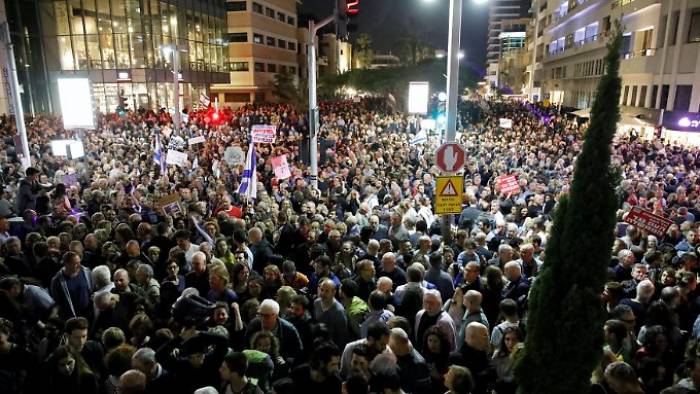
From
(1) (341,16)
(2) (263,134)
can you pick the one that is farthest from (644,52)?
(1) (341,16)

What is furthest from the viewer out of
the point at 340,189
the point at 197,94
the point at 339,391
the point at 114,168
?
the point at 197,94

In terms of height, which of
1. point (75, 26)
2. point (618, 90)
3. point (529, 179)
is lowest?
point (529, 179)

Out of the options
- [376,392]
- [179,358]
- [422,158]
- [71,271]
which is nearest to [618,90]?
[376,392]

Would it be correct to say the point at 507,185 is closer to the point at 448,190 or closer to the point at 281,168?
the point at 448,190

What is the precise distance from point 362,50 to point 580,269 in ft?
375

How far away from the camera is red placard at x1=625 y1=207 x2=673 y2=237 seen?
843cm

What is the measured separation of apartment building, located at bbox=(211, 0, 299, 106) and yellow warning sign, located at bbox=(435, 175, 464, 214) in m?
49.2

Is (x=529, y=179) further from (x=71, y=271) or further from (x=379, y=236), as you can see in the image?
(x=71, y=271)

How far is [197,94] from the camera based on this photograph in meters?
46.4

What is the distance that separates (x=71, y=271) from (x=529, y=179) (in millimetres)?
12492

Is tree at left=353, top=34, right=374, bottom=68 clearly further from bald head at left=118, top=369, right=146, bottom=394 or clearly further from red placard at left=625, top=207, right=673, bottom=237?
bald head at left=118, top=369, right=146, bottom=394

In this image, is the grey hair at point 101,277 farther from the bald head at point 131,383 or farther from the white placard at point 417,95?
the white placard at point 417,95

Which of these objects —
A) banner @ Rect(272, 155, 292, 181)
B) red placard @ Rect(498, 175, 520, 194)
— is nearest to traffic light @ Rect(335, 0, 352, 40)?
banner @ Rect(272, 155, 292, 181)

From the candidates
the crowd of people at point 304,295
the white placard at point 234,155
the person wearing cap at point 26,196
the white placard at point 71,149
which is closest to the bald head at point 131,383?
the crowd of people at point 304,295
